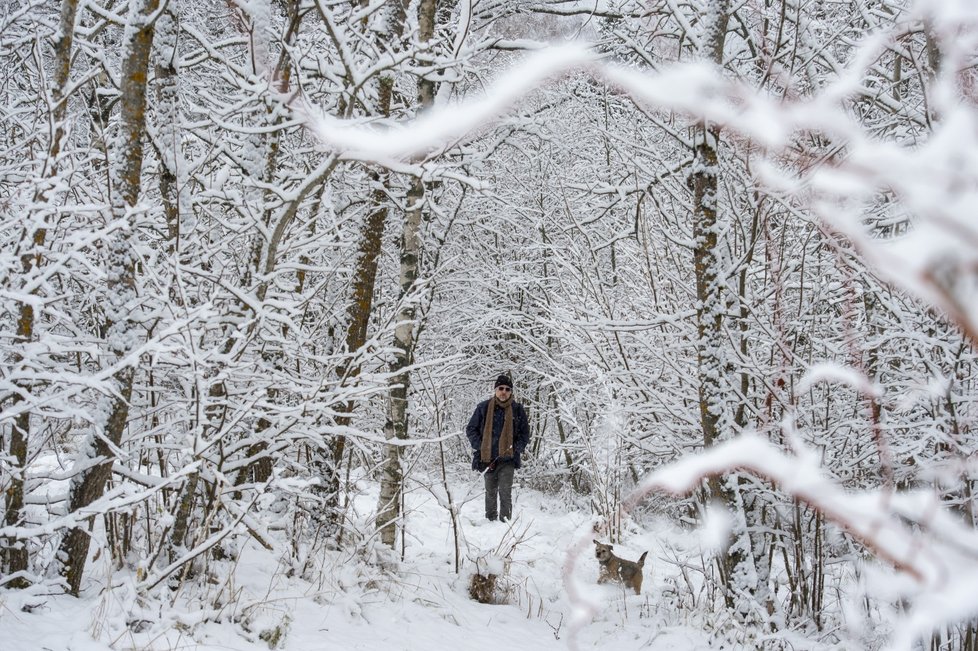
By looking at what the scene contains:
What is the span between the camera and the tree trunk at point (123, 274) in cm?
323

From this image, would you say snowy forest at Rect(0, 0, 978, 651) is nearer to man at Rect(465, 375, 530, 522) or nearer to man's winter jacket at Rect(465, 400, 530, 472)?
man at Rect(465, 375, 530, 522)

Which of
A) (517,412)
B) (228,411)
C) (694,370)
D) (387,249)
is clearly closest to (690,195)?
(694,370)

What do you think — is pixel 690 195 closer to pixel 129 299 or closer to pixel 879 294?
pixel 879 294

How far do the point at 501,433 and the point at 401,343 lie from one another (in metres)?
2.47

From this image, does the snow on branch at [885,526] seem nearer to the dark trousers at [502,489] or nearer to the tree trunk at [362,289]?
the tree trunk at [362,289]

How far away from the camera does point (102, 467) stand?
324 cm

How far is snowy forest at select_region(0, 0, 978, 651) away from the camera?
3.88 feet

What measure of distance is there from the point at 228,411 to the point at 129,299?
87 cm

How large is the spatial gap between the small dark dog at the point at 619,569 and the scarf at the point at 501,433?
2.06 meters

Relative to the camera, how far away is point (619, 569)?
19.8ft

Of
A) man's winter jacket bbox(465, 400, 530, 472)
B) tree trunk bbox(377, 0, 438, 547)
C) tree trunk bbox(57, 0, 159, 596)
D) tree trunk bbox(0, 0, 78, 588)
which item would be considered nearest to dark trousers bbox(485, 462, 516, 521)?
man's winter jacket bbox(465, 400, 530, 472)

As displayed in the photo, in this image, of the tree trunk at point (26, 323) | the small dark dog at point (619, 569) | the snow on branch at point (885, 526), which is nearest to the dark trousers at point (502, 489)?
the small dark dog at point (619, 569)

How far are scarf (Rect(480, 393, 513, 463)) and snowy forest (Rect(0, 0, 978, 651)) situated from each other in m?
0.99

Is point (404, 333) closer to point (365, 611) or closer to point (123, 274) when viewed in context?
point (365, 611)
